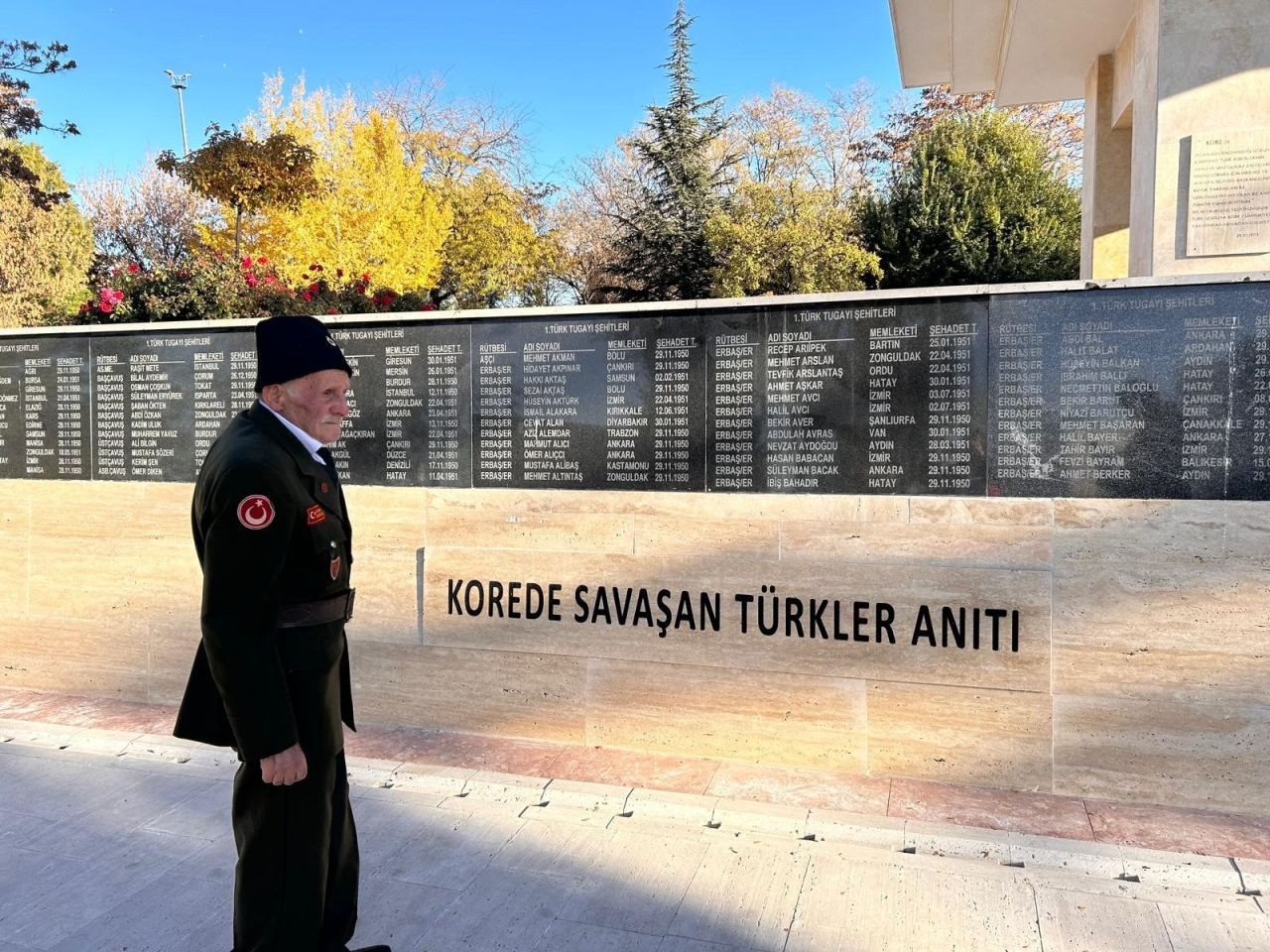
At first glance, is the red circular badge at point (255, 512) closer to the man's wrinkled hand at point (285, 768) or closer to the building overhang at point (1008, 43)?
the man's wrinkled hand at point (285, 768)

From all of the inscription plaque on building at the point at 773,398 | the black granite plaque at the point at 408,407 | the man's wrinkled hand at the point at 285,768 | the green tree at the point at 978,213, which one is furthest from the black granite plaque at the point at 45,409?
the green tree at the point at 978,213

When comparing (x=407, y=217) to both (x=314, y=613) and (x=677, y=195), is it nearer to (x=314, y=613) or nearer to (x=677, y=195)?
(x=677, y=195)

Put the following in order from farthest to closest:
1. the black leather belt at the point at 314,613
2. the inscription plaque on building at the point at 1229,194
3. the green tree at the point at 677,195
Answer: the green tree at the point at 677,195 → the inscription plaque on building at the point at 1229,194 → the black leather belt at the point at 314,613

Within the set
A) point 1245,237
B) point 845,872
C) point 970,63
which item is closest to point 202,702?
point 845,872

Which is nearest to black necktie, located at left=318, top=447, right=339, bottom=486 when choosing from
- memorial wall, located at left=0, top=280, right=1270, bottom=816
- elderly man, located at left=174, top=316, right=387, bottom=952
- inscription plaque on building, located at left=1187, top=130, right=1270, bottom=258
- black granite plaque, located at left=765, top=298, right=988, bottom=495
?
elderly man, located at left=174, top=316, right=387, bottom=952

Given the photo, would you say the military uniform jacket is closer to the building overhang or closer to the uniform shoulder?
the uniform shoulder

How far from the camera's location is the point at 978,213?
2466 cm

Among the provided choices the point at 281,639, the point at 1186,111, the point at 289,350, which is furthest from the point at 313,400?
the point at 1186,111

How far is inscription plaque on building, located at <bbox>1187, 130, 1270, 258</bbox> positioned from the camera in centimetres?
493

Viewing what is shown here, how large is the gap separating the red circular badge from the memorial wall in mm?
2587

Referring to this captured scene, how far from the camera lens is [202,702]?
256cm

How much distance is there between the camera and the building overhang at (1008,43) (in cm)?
679

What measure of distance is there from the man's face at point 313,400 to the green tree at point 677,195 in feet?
84.2

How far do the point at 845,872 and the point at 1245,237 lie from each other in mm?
4143
